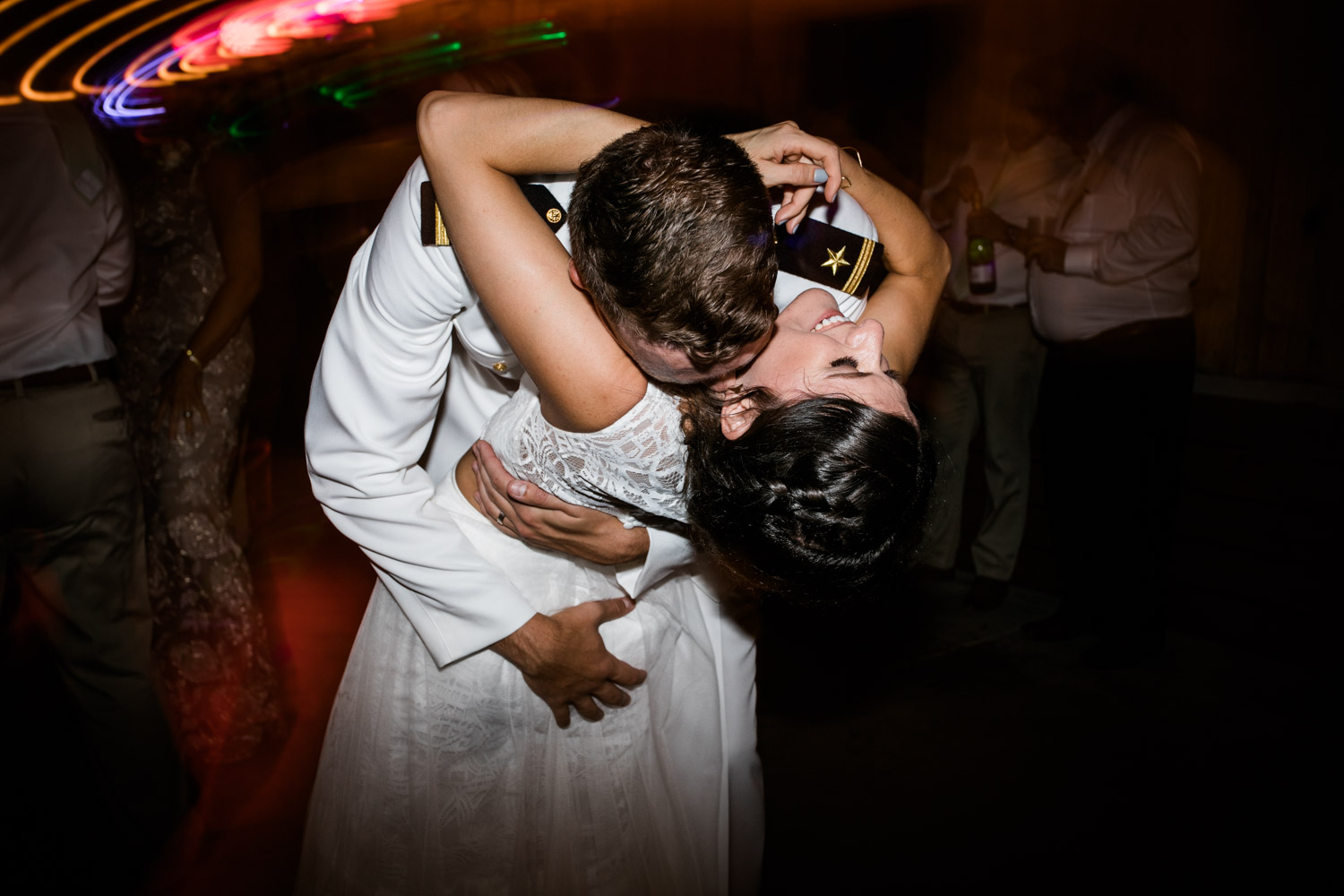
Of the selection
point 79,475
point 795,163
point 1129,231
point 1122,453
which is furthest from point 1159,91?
point 79,475

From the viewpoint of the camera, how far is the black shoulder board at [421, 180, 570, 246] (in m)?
1.25

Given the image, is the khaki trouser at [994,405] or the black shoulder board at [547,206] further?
the khaki trouser at [994,405]

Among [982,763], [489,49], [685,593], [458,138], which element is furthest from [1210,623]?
[489,49]

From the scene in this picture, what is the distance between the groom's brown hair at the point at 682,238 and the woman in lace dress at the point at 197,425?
1802 millimetres

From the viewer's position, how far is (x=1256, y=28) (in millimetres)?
3311

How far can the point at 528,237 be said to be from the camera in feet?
3.90

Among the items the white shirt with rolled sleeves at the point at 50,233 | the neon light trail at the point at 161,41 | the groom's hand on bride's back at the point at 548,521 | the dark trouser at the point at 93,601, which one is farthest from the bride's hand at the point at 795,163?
the neon light trail at the point at 161,41

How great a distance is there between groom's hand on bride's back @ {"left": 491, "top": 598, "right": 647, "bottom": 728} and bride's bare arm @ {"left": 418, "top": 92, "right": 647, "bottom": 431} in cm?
39

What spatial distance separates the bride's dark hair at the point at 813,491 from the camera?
1.15 meters

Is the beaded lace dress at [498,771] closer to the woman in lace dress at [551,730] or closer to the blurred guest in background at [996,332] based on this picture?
the woman in lace dress at [551,730]

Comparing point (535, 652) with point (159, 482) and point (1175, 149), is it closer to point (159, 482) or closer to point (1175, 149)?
point (159, 482)

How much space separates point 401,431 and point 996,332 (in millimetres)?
2975

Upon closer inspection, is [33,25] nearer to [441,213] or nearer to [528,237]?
[441,213]

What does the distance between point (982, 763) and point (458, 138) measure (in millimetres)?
2470
